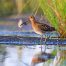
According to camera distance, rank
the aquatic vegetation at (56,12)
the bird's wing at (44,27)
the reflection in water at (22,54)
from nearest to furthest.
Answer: the reflection in water at (22,54), the aquatic vegetation at (56,12), the bird's wing at (44,27)

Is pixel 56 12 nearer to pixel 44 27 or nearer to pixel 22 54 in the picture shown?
pixel 44 27

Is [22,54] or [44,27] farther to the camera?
[44,27]

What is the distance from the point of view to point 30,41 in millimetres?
11383

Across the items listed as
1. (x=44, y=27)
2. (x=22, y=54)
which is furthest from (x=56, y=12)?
(x=22, y=54)

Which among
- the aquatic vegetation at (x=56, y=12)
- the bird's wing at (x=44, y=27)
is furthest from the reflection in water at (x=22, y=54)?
the aquatic vegetation at (x=56, y=12)

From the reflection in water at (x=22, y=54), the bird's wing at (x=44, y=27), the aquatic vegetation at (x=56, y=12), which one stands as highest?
the aquatic vegetation at (x=56, y=12)

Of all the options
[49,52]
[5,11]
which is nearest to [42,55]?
[49,52]

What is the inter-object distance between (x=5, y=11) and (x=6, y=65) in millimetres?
13094

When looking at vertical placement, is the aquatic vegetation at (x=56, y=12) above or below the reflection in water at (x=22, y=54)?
above

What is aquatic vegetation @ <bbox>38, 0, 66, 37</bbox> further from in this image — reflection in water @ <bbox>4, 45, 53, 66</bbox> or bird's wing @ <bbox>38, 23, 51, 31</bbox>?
reflection in water @ <bbox>4, 45, 53, 66</bbox>

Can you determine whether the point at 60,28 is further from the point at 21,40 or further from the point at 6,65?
the point at 6,65

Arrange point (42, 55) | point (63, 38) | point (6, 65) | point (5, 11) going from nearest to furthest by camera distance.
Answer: point (6, 65) → point (42, 55) → point (63, 38) → point (5, 11)

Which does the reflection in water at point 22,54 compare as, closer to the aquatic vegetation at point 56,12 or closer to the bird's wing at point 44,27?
the bird's wing at point 44,27

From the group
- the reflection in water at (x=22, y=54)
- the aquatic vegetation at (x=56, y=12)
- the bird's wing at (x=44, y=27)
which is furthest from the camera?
the bird's wing at (x=44, y=27)
